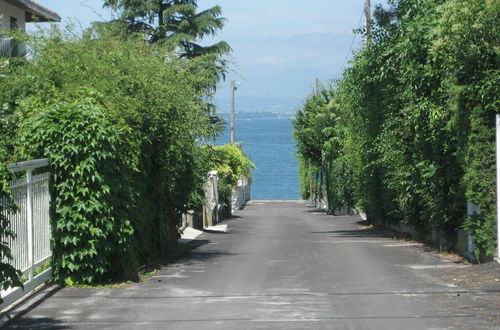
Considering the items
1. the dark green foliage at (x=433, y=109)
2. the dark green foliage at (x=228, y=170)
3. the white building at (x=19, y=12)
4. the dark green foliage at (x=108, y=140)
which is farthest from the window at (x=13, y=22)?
the dark green foliage at (x=108, y=140)

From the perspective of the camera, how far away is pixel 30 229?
11.5 meters

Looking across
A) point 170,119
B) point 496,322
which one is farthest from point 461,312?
point 170,119

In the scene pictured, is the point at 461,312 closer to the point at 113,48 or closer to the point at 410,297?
the point at 410,297

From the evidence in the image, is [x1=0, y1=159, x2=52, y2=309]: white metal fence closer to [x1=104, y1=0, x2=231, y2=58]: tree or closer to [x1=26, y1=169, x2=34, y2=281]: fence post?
[x1=26, y1=169, x2=34, y2=281]: fence post

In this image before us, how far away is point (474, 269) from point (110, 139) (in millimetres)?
6494

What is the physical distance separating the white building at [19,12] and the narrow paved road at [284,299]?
21.7 m

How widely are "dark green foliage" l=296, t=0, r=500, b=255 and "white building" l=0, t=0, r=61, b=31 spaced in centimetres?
1513

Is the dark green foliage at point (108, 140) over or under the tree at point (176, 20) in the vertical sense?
under

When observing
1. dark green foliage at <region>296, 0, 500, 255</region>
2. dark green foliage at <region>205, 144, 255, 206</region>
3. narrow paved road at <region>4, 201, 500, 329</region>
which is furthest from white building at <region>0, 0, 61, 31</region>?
narrow paved road at <region>4, 201, 500, 329</region>

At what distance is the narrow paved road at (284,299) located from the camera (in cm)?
956

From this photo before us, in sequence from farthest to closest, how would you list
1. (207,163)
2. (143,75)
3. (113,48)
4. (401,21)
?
(207,163)
(401,21)
(113,48)
(143,75)

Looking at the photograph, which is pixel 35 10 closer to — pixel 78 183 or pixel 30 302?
pixel 78 183

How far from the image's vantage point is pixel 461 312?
10.0m

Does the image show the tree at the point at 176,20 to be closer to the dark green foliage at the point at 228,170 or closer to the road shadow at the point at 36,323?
the dark green foliage at the point at 228,170
